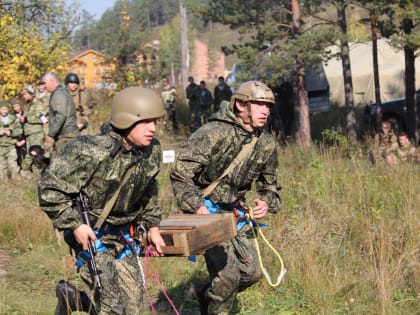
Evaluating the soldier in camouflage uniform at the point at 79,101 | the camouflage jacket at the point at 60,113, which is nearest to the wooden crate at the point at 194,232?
the camouflage jacket at the point at 60,113

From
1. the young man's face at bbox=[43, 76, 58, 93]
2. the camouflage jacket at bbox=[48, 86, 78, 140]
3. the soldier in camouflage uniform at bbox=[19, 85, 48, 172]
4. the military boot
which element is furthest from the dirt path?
the soldier in camouflage uniform at bbox=[19, 85, 48, 172]

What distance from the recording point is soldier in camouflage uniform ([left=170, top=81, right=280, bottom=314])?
17.8 feet

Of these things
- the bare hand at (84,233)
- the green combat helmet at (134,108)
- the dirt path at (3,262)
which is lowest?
the dirt path at (3,262)

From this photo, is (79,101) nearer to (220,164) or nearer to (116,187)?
(220,164)

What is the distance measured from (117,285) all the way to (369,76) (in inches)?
891

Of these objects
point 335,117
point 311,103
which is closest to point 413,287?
point 335,117

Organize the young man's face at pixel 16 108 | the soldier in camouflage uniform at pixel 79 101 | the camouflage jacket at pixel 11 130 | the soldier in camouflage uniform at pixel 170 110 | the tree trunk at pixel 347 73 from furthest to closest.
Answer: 1. the soldier in camouflage uniform at pixel 170 110
2. the tree trunk at pixel 347 73
3. the young man's face at pixel 16 108
4. the camouflage jacket at pixel 11 130
5. the soldier in camouflage uniform at pixel 79 101

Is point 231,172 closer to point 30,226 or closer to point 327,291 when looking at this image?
point 327,291

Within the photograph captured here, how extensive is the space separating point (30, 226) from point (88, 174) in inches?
199

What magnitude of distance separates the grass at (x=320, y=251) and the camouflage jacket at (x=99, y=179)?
100cm

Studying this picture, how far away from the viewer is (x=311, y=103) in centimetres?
2708

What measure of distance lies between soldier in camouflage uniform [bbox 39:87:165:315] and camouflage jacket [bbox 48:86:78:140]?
17.4 ft

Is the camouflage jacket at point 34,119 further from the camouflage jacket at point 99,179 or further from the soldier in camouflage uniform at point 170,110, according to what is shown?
the camouflage jacket at point 99,179

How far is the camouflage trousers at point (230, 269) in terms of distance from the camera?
18.2 ft
